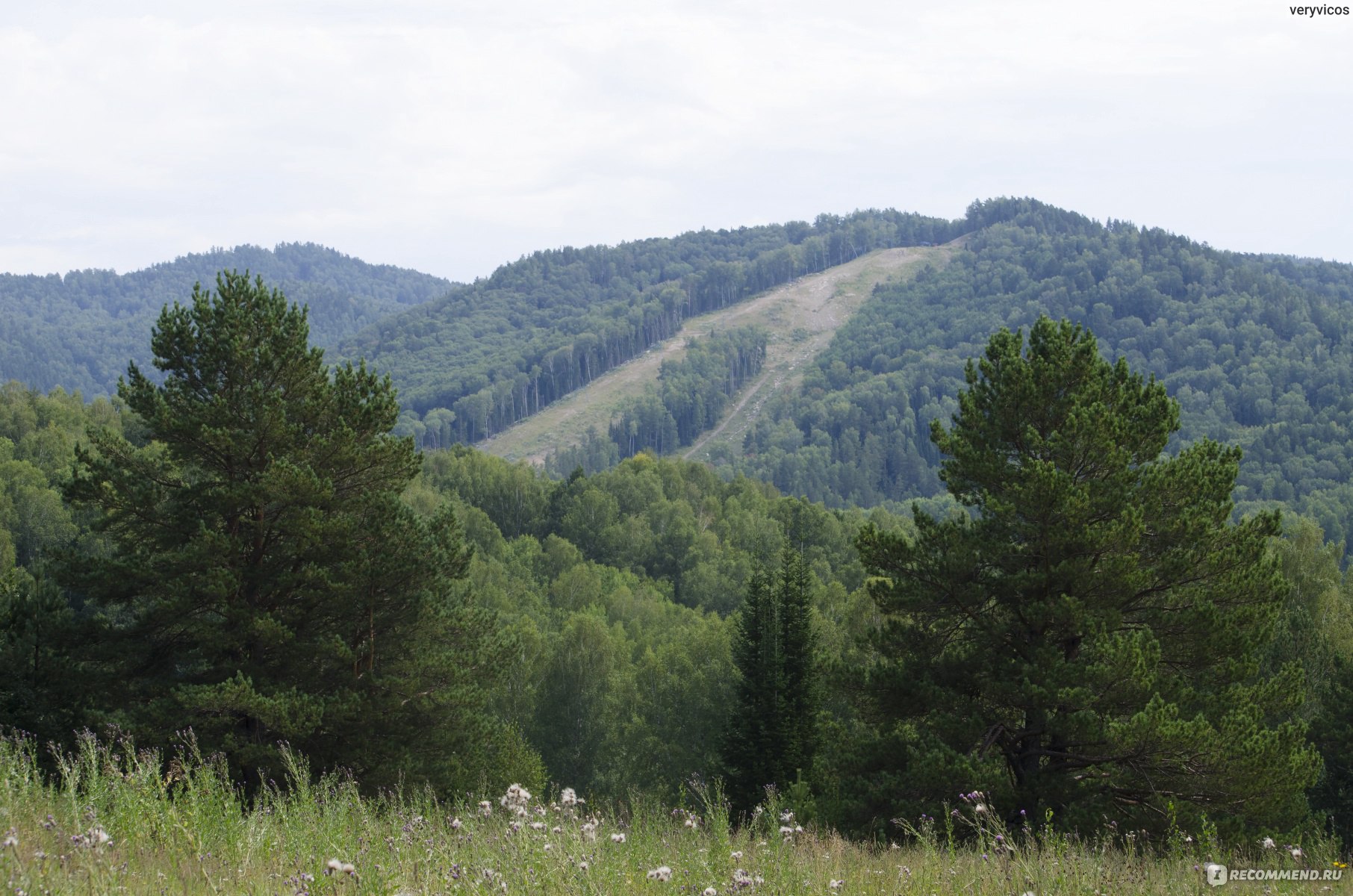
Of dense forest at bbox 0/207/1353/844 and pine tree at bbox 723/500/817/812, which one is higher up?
dense forest at bbox 0/207/1353/844

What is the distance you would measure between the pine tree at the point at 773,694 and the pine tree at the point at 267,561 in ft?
38.2

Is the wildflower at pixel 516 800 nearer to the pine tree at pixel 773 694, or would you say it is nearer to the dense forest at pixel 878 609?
the dense forest at pixel 878 609

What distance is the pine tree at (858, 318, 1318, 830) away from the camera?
14984 millimetres

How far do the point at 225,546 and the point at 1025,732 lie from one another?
532 inches

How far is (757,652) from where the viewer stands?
30.4 metres

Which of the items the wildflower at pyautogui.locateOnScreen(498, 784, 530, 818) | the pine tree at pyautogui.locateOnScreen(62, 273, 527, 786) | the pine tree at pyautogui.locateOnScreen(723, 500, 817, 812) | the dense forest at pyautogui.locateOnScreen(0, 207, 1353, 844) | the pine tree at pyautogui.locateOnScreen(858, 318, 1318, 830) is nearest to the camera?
the wildflower at pyautogui.locateOnScreen(498, 784, 530, 818)

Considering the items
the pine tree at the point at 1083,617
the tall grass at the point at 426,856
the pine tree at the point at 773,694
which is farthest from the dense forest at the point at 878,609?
the tall grass at the point at 426,856

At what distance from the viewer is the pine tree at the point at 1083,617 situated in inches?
590

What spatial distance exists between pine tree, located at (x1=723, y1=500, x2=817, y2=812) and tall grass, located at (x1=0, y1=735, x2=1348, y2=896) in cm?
2259

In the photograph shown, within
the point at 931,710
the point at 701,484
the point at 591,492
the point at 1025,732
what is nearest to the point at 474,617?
the point at 931,710

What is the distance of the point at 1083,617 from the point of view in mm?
15320

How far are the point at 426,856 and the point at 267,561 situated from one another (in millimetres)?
14547

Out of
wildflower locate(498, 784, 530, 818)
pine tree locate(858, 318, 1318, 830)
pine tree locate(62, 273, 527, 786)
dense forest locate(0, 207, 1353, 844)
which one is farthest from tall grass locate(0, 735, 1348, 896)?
pine tree locate(62, 273, 527, 786)

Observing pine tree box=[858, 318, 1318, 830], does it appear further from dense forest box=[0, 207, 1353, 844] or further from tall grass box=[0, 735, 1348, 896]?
tall grass box=[0, 735, 1348, 896]
